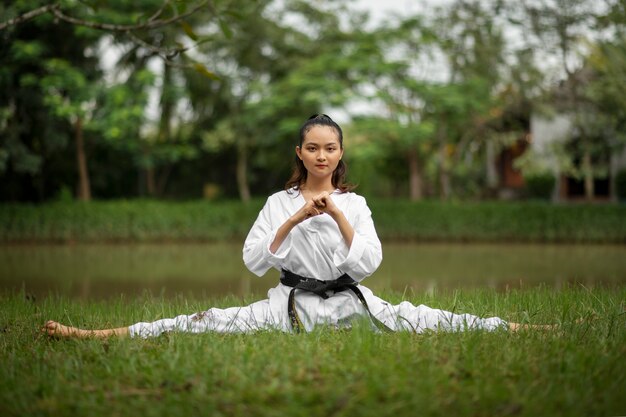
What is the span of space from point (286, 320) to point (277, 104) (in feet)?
47.5

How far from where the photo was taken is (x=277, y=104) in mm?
17891

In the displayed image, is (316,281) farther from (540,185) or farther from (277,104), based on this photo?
(540,185)

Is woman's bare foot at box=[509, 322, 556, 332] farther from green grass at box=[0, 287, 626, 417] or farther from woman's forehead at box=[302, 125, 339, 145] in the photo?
woman's forehead at box=[302, 125, 339, 145]

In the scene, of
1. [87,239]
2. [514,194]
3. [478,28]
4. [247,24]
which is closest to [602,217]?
[478,28]

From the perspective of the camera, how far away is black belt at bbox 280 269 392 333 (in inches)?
149

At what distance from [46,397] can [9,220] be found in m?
15.5

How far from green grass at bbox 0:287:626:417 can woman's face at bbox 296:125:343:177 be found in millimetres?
922

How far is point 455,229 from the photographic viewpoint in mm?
17484

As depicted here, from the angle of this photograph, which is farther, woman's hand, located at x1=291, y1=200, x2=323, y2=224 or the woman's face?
the woman's face

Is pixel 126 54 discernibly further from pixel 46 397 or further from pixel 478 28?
pixel 46 397

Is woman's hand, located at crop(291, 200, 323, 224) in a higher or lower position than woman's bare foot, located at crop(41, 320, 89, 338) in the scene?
higher

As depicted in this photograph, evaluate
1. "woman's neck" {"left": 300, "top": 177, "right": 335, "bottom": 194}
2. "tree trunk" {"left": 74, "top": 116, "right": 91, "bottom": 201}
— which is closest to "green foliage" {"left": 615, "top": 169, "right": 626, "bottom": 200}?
"tree trunk" {"left": 74, "top": 116, "right": 91, "bottom": 201}

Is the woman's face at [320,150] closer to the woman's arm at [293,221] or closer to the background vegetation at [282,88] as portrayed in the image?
the woman's arm at [293,221]

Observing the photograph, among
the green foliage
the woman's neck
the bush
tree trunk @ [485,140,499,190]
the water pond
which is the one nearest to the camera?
the woman's neck
